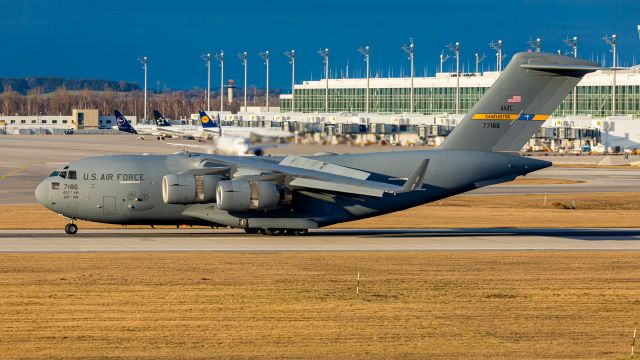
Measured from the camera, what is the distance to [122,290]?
96.6 feet

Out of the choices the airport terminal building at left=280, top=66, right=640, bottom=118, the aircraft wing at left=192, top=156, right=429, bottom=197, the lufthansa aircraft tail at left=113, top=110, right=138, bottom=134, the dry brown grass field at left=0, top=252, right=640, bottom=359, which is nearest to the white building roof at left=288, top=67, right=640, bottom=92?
the airport terminal building at left=280, top=66, right=640, bottom=118

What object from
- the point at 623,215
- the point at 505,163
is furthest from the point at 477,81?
the point at 505,163

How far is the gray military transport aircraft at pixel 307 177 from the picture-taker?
42.2 m

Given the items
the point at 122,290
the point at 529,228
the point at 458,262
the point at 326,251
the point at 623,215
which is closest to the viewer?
the point at 122,290

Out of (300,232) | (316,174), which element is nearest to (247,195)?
(316,174)

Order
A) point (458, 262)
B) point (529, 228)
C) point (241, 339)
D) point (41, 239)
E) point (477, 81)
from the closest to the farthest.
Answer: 1. point (241, 339)
2. point (458, 262)
3. point (41, 239)
4. point (529, 228)
5. point (477, 81)

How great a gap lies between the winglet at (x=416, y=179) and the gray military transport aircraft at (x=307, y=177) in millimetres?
1219

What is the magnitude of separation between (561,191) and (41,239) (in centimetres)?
4332

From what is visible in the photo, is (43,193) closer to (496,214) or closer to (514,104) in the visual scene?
(514,104)

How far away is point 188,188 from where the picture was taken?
137 feet

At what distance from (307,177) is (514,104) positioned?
9109 mm

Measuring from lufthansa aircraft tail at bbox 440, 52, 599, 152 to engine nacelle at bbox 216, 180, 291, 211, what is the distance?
7.90 meters

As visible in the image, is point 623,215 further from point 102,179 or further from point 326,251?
point 102,179

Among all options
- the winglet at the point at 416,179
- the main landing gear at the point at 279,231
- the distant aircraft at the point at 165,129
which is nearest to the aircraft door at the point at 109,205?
the main landing gear at the point at 279,231
